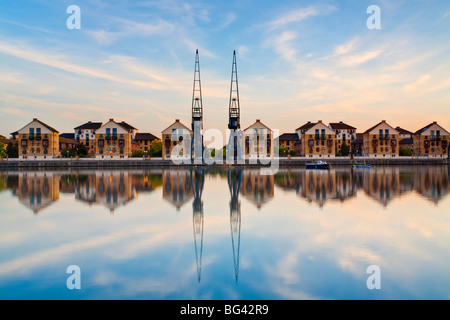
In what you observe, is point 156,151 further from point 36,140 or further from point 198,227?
point 198,227

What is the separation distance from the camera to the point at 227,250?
10328 millimetres

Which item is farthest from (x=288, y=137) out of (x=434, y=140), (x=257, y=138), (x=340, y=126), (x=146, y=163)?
(x=146, y=163)

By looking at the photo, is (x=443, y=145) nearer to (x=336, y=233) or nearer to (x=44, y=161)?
(x=336, y=233)

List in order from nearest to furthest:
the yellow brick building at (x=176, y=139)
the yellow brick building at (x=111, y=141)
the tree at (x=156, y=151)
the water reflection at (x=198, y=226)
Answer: the water reflection at (x=198, y=226)
the yellow brick building at (x=111, y=141)
the yellow brick building at (x=176, y=139)
the tree at (x=156, y=151)

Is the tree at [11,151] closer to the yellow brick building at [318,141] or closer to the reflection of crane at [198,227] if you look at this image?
the yellow brick building at [318,141]

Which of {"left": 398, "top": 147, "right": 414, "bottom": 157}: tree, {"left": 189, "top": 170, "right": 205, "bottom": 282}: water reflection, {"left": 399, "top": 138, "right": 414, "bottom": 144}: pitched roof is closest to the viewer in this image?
{"left": 189, "top": 170, "right": 205, "bottom": 282}: water reflection

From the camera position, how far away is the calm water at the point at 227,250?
7406 mm

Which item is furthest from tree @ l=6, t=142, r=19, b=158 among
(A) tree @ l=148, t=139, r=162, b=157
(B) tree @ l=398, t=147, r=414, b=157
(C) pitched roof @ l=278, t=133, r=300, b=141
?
(B) tree @ l=398, t=147, r=414, b=157

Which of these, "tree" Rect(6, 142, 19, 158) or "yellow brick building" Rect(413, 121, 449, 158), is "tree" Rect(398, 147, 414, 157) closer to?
"yellow brick building" Rect(413, 121, 449, 158)

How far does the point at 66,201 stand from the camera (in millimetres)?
21750

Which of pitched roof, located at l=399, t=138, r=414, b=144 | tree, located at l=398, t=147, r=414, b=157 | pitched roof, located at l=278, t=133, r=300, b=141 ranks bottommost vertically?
tree, located at l=398, t=147, r=414, b=157

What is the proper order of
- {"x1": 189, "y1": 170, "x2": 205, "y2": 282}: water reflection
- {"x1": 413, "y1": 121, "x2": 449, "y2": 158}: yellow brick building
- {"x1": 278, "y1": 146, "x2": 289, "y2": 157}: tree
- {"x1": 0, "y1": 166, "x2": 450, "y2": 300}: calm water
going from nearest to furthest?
{"x1": 0, "y1": 166, "x2": 450, "y2": 300}: calm water → {"x1": 189, "y1": 170, "x2": 205, "y2": 282}: water reflection → {"x1": 413, "y1": 121, "x2": 449, "y2": 158}: yellow brick building → {"x1": 278, "y1": 146, "x2": 289, "y2": 157}: tree

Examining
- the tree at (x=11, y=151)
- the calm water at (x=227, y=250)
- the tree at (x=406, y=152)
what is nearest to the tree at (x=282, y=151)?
the tree at (x=406, y=152)

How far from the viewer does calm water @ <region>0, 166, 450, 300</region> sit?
292 inches
